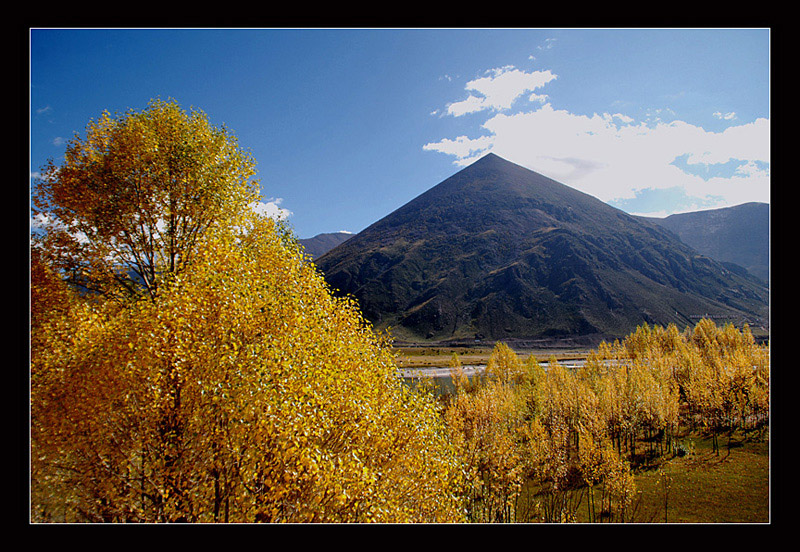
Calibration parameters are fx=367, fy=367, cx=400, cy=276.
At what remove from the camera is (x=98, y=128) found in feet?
38.5

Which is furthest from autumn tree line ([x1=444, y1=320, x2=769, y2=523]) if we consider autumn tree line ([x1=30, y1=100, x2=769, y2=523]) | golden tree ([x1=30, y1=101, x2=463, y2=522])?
autumn tree line ([x1=30, y1=100, x2=769, y2=523])

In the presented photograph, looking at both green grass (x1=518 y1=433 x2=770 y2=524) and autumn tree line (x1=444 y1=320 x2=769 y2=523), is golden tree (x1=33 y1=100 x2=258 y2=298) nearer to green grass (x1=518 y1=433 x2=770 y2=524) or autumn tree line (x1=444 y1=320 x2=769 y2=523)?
autumn tree line (x1=444 y1=320 x2=769 y2=523)

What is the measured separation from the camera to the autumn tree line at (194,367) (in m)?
7.48

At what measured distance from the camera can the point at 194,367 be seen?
24.6 ft

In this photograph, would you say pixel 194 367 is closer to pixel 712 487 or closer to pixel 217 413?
pixel 217 413

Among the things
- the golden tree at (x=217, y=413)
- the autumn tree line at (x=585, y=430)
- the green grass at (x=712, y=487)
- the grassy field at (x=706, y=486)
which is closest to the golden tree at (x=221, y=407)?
the golden tree at (x=217, y=413)

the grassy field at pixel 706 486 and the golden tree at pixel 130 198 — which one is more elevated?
the golden tree at pixel 130 198

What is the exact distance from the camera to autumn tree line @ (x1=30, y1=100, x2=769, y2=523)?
→ 24.6 feet

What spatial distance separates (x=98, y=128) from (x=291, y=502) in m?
12.7

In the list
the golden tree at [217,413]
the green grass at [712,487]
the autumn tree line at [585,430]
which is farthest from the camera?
the autumn tree line at [585,430]

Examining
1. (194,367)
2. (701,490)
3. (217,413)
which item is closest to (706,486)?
(701,490)

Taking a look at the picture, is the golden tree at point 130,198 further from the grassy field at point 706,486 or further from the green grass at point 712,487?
the green grass at point 712,487
